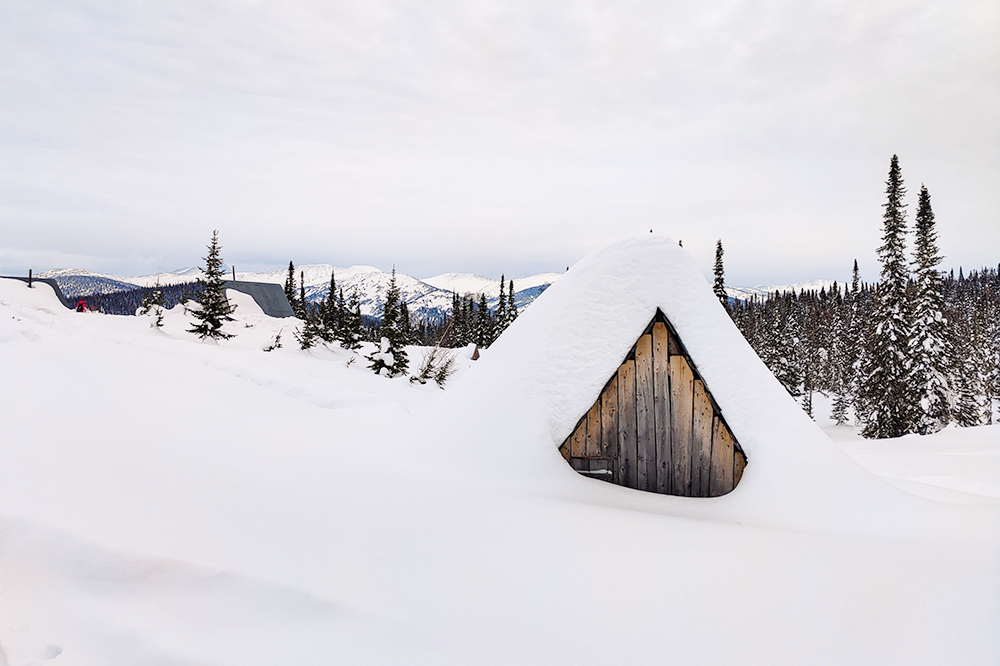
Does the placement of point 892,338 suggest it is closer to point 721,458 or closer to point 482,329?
point 721,458

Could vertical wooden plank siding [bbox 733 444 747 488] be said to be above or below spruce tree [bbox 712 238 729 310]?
below

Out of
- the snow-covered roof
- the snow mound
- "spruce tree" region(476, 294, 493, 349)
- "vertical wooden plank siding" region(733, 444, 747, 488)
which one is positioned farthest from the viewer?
"spruce tree" region(476, 294, 493, 349)

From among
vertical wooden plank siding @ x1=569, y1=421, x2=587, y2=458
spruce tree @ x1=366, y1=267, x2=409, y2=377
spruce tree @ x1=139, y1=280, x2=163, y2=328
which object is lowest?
vertical wooden plank siding @ x1=569, y1=421, x2=587, y2=458

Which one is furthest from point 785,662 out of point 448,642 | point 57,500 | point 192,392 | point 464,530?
point 192,392

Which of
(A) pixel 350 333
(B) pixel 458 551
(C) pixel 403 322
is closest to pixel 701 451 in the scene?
(B) pixel 458 551

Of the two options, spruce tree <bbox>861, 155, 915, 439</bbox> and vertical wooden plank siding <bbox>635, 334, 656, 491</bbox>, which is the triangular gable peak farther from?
spruce tree <bbox>861, 155, 915, 439</bbox>

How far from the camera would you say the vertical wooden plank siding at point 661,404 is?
4.90 m

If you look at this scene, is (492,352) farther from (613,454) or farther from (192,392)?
(192,392)

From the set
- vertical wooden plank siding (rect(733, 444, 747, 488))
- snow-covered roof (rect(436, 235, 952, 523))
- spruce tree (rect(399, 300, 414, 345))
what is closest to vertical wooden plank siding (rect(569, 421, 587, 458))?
snow-covered roof (rect(436, 235, 952, 523))

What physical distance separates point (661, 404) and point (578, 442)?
3.45ft

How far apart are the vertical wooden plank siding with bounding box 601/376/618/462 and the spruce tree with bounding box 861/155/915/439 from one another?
24.6 metres

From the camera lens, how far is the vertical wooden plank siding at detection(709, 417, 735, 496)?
15.8ft

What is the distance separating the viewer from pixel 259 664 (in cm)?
→ 220

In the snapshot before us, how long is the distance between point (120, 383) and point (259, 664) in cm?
680
